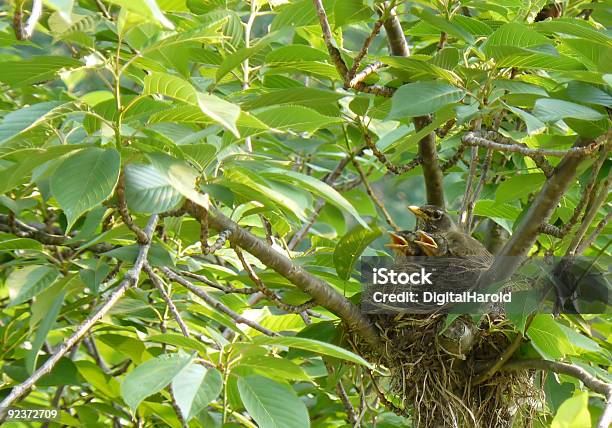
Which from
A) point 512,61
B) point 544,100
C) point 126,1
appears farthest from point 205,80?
point 126,1

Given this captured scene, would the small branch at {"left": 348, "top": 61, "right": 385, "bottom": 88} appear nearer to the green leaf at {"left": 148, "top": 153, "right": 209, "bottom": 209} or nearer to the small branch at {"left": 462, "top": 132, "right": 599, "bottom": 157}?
the small branch at {"left": 462, "top": 132, "right": 599, "bottom": 157}

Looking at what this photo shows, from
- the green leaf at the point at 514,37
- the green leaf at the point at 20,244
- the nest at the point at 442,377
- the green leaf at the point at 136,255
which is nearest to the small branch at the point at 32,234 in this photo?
the green leaf at the point at 20,244

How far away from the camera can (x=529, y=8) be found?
2283 mm

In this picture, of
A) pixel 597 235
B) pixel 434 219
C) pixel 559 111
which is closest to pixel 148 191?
pixel 559 111

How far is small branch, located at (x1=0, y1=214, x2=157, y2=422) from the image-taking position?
1.31 metres

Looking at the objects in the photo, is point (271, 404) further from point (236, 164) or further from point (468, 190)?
point (468, 190)

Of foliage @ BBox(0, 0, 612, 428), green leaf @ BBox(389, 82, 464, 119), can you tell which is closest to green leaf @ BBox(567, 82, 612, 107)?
foliage @ BBox(0, 0, 612, 428)

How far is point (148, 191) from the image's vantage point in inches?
62.8

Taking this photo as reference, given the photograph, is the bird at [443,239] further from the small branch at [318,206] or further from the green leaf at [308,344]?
the green leaf at [308,344]

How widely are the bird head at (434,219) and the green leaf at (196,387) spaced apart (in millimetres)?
1588

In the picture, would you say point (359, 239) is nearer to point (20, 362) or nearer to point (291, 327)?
point (291, 327)

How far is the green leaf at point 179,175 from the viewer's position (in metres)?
1.43

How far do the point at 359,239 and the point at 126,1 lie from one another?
50.7 inches

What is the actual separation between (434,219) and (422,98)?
128 cm
